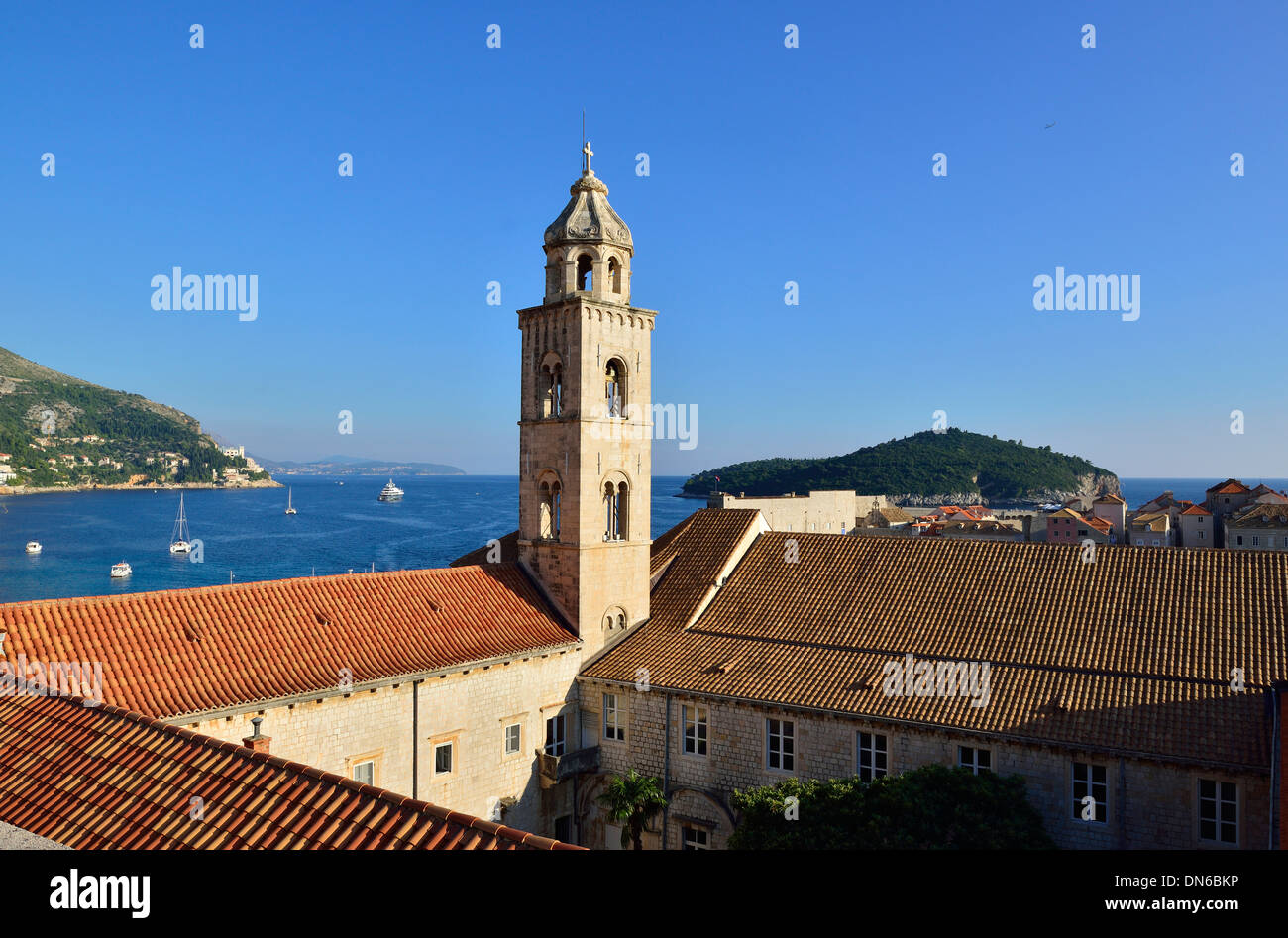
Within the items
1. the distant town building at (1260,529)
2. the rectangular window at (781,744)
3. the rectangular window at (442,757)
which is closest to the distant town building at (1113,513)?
the distant town building at (1260,529)

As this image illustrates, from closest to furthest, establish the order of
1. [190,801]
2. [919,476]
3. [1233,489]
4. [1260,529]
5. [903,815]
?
[190,801], [903,815], [1260,529], [1233,489], [919,476]

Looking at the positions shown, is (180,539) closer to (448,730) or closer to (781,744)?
(448,730)

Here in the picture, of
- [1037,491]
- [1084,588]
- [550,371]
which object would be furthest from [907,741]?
[1037,491]

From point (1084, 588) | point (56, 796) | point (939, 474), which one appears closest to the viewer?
point (56, 796)

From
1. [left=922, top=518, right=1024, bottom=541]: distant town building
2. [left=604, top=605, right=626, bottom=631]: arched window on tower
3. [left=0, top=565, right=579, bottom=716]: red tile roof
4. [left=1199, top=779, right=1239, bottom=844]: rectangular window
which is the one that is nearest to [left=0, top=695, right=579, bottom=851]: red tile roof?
[left=0, top=565, right=579, bottom=716]: red tile roof

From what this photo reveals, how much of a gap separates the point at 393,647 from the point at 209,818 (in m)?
13.3

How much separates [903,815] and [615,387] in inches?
617

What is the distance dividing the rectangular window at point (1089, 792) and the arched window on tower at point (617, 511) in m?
14.4

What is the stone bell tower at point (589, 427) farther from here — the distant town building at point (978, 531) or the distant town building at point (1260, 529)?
the distant town building at point (1260, 529)

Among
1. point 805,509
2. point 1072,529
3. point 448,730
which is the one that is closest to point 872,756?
point 448,730

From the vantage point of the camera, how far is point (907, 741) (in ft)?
68.0

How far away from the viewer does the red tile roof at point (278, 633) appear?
17.8 m

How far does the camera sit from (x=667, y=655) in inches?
1010
